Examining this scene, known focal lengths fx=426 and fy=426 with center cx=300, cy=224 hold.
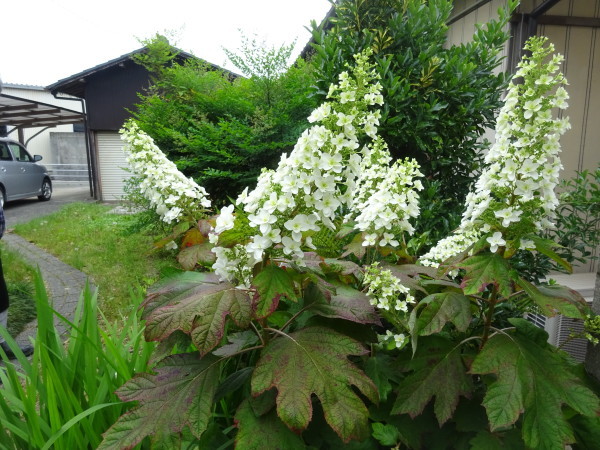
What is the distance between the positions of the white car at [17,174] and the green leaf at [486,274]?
12215 mm

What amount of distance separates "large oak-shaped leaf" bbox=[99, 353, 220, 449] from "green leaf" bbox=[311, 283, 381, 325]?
337mm

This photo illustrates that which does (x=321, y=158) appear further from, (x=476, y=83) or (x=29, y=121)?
(x=29, y=121)

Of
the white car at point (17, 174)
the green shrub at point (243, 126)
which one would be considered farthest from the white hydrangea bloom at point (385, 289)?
the white car at point (17, 174)

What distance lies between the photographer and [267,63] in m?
4.89

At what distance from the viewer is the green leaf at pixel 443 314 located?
1.15 m

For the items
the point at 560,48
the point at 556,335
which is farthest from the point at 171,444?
the point at 560,48

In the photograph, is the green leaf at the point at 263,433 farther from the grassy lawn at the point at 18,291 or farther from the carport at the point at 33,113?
the carport at the point at 33,113

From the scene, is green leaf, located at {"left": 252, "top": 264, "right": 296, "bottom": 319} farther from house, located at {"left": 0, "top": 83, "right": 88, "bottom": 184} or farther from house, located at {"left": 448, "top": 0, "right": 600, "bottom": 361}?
house, located at {"left": 0, "top": 83, "right": 88, "bottom": 184}

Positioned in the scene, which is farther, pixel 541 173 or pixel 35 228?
pixel 35 228

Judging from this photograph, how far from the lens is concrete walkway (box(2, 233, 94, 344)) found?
3662 millimetres

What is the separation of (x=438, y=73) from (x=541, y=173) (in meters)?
1.88

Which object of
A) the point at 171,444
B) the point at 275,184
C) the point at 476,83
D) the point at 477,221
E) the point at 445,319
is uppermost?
the point at 476,83

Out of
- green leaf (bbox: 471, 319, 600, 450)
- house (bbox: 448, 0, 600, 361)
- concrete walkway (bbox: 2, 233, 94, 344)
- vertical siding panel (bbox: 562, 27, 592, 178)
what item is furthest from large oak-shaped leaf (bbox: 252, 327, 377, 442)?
vertical siding panel (bbox: 562, 27, 592, 178)

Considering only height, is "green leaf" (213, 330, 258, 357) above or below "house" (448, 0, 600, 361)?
below
